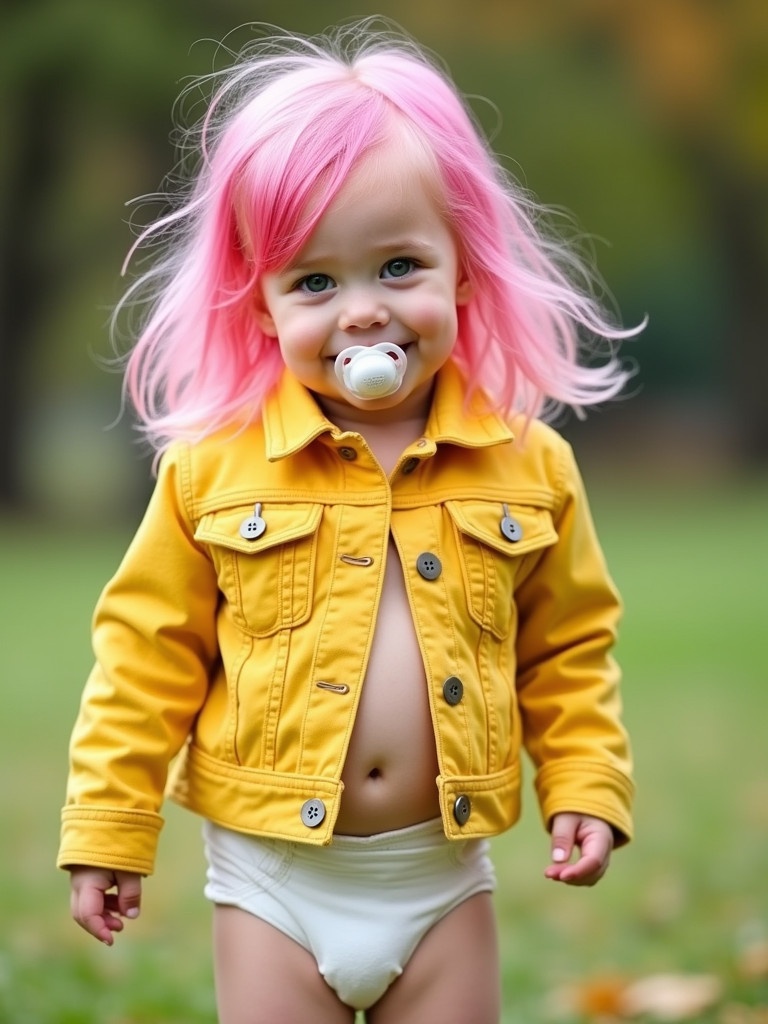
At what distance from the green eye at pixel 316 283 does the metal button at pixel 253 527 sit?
340 mm

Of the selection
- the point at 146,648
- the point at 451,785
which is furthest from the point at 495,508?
the point at 146,648

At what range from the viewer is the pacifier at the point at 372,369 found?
217 cm

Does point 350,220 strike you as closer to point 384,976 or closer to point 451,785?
point 451,785

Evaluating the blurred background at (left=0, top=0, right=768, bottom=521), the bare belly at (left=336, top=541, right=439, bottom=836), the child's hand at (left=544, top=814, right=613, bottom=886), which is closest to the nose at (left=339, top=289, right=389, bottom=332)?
the bare belly at (left=336, top=541, right=439, bottom=836)

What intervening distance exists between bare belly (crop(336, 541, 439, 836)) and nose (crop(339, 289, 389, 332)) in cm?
41

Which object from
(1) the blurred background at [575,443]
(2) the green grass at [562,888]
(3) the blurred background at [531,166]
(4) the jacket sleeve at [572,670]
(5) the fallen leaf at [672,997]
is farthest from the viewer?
(3) the blurred background at [531,166]

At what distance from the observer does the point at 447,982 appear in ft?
7.48

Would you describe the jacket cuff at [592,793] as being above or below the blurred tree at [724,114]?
above

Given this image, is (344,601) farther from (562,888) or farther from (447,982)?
(562,888)

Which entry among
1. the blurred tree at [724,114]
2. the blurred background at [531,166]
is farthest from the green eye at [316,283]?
the blurred tree at [724,114]

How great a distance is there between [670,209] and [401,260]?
17952mm

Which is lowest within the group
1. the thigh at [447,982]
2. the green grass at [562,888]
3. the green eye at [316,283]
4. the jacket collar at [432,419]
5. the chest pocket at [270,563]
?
the green grass at [562,888]

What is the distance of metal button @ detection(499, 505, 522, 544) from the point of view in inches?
91.7

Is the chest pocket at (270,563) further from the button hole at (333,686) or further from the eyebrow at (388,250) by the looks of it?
the eyebrow at (388,250)
